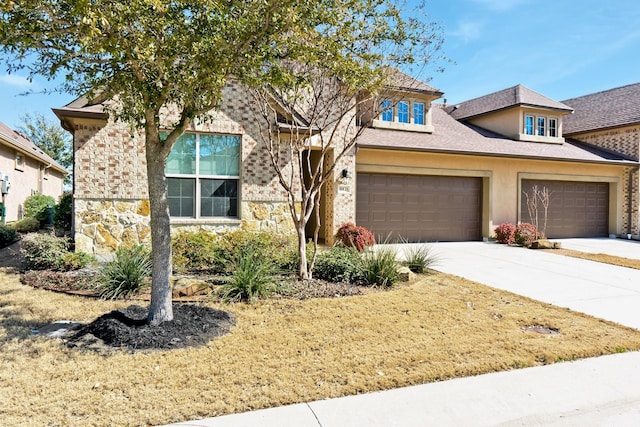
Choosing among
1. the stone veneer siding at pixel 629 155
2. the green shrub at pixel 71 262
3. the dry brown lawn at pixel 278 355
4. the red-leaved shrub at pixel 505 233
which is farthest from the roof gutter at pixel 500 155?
the green shrub at pixel 71 262

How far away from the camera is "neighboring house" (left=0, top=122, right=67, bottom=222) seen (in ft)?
55.5

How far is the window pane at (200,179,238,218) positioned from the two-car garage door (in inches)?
188

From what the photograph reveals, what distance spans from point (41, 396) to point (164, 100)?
10.4 ft

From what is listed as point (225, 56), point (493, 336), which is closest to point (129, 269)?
point (225, 56)

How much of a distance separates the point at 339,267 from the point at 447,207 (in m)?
8.43

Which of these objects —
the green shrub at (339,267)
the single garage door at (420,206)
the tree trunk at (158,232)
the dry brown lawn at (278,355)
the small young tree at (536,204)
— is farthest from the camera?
the small young tree at (536,204)

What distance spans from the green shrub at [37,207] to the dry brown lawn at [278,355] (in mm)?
12934

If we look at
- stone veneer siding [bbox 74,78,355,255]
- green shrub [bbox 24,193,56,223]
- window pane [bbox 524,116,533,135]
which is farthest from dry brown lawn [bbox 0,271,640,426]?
window pane [bbox 524,116,533,135]

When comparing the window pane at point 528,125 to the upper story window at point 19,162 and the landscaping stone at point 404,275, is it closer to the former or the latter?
the landscaping stone at point 404,275

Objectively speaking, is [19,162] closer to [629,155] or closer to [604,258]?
[604,258]

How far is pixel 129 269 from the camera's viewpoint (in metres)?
6.61

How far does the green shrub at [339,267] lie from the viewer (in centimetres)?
775

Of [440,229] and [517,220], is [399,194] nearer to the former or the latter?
[440,229]

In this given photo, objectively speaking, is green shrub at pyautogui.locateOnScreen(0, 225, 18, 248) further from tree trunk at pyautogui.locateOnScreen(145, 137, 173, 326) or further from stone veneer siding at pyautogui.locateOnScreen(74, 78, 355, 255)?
tree trunk at pyautogui.locateOnScreen(145, 137, 173, 326)
